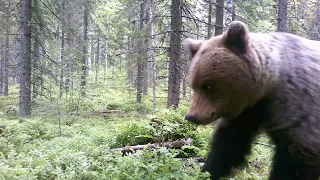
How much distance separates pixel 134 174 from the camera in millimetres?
3656

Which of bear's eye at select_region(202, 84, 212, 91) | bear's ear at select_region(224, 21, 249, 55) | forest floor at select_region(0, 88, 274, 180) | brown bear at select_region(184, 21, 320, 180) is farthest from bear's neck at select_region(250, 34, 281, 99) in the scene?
forest floor at select_region(0, 88, 274, 180)

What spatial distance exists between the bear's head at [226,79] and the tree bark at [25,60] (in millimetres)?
13725

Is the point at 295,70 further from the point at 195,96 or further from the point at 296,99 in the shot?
the point at 195,96

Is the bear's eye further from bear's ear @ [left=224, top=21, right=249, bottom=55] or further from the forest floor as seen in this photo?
the forest floor

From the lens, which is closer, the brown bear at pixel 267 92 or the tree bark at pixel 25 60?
the brown bear at pixel 267 92

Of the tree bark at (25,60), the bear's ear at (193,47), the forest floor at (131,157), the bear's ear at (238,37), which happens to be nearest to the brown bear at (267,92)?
the bear's ear at (238,37)

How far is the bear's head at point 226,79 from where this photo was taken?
3006 mm

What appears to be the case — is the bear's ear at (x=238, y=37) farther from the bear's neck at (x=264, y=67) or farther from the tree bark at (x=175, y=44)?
Answer: the tree bark at (x=175, y=44)

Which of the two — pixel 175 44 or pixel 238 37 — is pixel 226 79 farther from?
pixel 175 44

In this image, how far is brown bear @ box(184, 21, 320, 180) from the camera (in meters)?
2.96

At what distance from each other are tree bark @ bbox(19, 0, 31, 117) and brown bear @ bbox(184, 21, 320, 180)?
1370cm

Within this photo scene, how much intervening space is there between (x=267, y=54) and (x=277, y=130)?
0.81 m

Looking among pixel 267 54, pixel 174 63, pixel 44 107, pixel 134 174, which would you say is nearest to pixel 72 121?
pixel 44 107

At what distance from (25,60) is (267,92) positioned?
14.3 m
